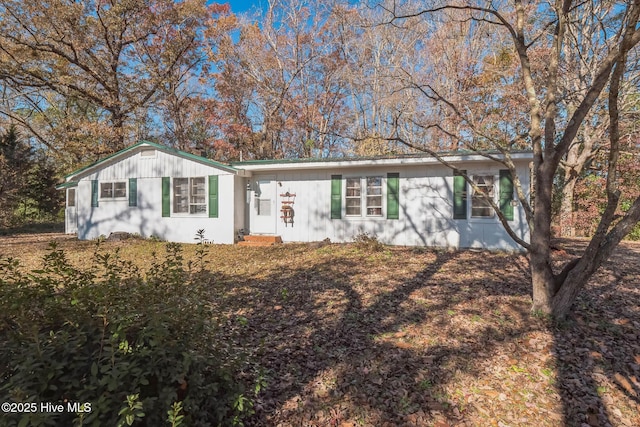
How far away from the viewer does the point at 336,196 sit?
10.3 meters

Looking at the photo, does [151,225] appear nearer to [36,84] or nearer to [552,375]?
[36,84]

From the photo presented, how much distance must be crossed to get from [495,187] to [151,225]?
1087 cm

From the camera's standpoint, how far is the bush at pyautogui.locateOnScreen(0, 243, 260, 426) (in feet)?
5.43

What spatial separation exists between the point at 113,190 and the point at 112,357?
12.2m

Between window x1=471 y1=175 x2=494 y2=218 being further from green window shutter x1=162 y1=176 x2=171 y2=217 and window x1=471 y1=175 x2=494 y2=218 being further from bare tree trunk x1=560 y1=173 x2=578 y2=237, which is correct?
green window shutter x1=162 y1=176 x2=171 y2=217

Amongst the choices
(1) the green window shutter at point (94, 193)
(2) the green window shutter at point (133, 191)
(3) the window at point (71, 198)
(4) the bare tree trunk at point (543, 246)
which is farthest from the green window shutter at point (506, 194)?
(3) the window at point (71, 198)

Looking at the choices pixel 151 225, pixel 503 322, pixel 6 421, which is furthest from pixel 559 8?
pixel 151 225

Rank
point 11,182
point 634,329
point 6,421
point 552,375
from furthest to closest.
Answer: point 11,182, point 634,329, point 552,375, point 6,421

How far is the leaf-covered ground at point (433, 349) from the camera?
2549 mm

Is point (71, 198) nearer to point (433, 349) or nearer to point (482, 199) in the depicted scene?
point (482, 199)

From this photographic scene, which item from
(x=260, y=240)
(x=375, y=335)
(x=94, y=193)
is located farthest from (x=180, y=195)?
(x=375, y=335)

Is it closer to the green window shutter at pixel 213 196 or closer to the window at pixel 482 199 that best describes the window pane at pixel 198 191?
the green window shutter at pixel 213 196

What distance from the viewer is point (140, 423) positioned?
1.84 m

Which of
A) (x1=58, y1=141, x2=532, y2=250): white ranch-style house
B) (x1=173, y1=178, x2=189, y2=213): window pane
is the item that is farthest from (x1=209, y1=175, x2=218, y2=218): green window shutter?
(x1=173, y1=178, x2=189, y2=213): window pane
